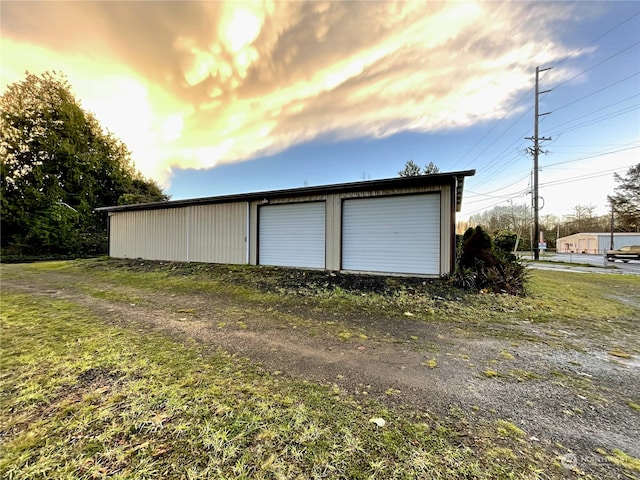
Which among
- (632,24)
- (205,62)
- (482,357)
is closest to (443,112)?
(632,24)

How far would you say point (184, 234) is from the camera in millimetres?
11531

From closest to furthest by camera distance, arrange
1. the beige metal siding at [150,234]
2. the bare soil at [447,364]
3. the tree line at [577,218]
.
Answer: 1. the bare soil at [447,364]
2. the beige metal siding at [150,234]
3. the tree line at [577,218]

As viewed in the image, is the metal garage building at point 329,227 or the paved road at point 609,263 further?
the paved road at point 609,263

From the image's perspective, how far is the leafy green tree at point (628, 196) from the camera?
79.4 ft

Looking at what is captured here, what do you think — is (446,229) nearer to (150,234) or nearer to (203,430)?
(203,430)

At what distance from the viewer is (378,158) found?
16969 mm

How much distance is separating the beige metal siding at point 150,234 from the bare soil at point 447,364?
6.87 m

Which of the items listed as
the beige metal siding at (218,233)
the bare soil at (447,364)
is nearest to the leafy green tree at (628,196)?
the bare soil at (447,364)

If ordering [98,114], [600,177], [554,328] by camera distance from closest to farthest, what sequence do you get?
[554,328]
[98,114]
[600,177]

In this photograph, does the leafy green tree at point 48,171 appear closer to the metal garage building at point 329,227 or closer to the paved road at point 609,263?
the metal garage building at point 329,227

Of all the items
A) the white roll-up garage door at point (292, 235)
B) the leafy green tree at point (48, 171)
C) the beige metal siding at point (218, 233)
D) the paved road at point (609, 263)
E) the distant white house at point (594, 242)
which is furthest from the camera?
the distant white house at point (594, 242)

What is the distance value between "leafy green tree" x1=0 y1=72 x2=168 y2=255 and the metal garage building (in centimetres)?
1303

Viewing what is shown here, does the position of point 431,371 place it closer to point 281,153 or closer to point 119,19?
point 119,19

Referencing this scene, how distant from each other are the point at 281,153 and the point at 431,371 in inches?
638
